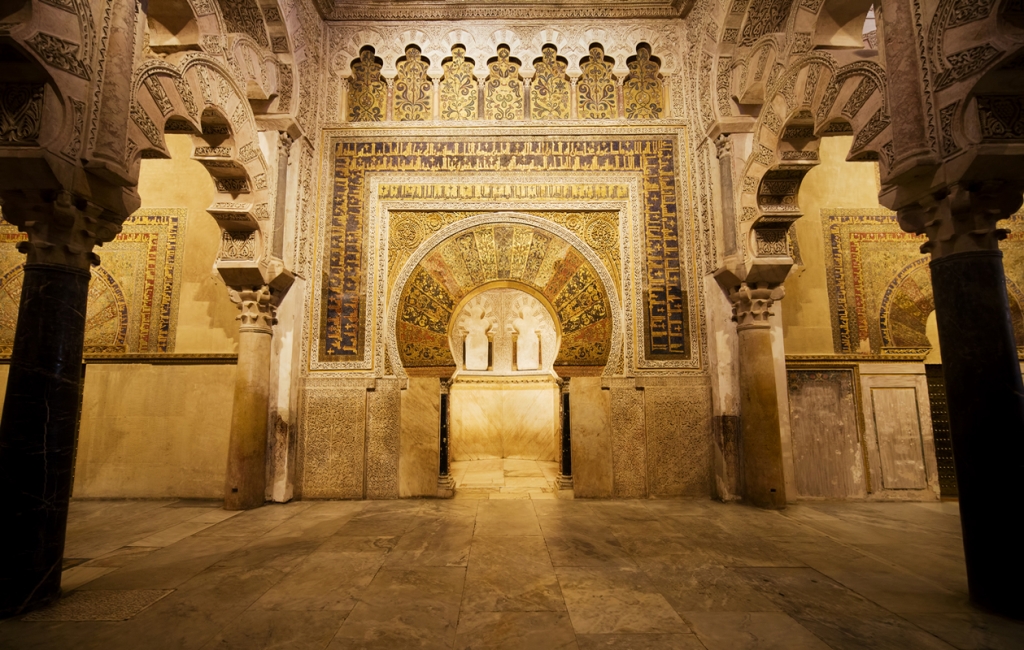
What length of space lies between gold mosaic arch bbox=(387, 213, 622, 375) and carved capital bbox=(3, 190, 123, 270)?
3.33 metres

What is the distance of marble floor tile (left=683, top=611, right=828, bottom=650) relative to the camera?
92.4 inches

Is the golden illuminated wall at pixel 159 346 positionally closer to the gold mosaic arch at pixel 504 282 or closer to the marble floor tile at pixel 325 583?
the gold mosaic arch at pixel 504 282

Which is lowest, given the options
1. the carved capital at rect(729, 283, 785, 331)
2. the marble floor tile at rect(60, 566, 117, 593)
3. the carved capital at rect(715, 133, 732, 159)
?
the marble floor tile at rect(60, 566, 117, 593)

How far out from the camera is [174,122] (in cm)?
438

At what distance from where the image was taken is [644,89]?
6703mm

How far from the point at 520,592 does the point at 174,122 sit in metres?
4.87

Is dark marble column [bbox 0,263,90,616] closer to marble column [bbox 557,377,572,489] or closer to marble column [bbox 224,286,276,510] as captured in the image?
marble column [bbox 224,286,276,510]

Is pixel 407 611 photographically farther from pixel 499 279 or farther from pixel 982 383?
pixel 499 279

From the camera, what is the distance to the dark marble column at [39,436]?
8.86ft

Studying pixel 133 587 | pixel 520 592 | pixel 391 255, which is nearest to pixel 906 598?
pixel 520 592

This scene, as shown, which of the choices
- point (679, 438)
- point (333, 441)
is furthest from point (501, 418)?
point (679, 438)

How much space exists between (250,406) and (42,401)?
263cm

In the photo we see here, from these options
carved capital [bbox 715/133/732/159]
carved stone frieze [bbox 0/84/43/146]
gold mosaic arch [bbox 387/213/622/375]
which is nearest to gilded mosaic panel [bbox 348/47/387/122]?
gold mosaic arch [bbox 387/213/622/375]

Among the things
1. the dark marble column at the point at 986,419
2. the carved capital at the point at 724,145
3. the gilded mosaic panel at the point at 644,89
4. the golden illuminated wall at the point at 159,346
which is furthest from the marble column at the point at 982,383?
the golden illuminated wall at the point at 159,346
